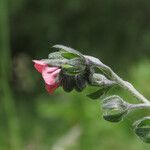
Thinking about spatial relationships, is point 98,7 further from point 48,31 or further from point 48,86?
point 48,86

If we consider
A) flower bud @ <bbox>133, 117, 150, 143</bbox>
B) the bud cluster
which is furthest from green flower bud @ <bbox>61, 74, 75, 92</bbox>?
flower bud @ <bbox>133, 117, 150, 143</bbox>

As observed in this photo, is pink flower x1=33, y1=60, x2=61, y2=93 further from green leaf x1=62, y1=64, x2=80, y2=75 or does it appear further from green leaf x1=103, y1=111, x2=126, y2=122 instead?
green leaf x1=103, y1=111, x2=126, y2=122

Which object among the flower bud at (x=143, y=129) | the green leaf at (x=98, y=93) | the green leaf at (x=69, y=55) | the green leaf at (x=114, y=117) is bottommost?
the flower bud at (x=143, y=129)

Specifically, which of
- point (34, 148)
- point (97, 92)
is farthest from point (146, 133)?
point (34, 148)

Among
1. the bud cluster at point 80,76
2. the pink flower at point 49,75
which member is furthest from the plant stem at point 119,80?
the pink flower at point 49,75

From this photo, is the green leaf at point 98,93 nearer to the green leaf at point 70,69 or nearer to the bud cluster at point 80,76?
the bud cluster at point 80,76

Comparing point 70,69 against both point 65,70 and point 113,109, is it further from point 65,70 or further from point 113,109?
point 113,109
